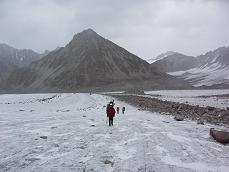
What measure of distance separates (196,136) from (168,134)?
1302 millimetres

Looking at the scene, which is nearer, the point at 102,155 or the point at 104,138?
the point at 102,155

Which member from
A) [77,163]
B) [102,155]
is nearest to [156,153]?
[102,155]

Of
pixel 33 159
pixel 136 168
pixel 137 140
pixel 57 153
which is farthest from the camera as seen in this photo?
pixel 137 140

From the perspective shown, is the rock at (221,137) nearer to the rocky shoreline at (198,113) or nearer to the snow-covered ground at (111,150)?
the snow-covered ground at (111,150)

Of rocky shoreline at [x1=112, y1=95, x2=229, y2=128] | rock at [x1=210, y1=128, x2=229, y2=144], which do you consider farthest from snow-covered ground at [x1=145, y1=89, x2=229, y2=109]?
rock at [x1=210, y1=128, x2=229, y2=144]

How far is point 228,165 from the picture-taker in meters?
11.0

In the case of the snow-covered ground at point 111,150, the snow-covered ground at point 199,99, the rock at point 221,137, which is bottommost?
the snow-covered ground at point 111,150

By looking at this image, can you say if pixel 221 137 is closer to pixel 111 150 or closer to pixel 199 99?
pixel 111 150

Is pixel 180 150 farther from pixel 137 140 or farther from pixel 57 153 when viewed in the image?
pixel 57 153

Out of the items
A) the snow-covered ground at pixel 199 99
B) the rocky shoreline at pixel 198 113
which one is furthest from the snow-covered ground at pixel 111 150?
the snow-covered ground at pixel 199 99

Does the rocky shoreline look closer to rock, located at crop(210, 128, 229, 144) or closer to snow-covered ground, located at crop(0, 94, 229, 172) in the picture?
snow-covered ground, located at crop(0, 94, 229, 172)

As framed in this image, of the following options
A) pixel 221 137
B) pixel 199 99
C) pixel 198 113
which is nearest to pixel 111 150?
pixel 221 137

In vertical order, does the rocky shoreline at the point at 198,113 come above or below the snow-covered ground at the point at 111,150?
above

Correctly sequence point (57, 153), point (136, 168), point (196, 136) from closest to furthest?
1. point (136, 168)
2. point (57, 153)
3. point (196, 136)
